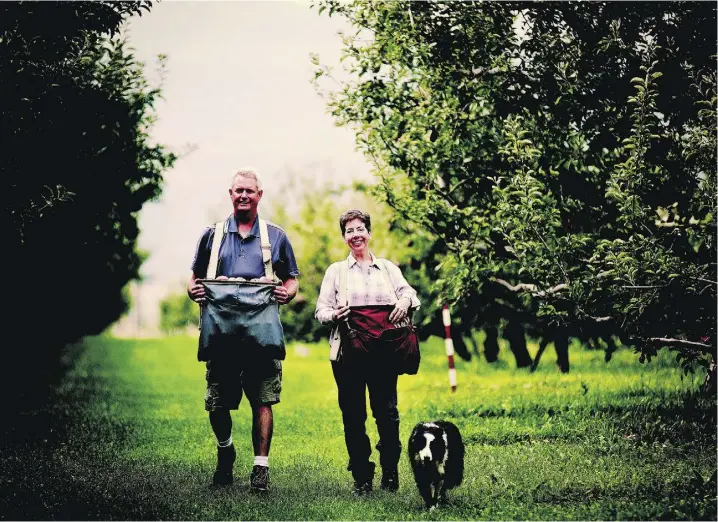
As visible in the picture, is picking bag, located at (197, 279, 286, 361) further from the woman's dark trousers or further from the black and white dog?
the black and white dog

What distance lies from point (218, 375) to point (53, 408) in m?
7.81

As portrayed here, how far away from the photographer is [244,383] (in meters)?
7.75

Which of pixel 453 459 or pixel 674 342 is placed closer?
pixel 453 459

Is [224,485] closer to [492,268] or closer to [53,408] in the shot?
[492,268]

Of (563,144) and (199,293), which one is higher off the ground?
(563,144)

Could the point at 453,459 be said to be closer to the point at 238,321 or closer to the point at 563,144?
the point at 238,321

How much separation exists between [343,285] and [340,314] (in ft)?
0.86

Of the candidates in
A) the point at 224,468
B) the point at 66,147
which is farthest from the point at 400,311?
the point at 66,147

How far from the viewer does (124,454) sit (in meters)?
9.77

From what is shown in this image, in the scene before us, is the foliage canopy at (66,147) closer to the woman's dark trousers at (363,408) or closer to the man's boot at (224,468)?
the man's boot at (224,468)

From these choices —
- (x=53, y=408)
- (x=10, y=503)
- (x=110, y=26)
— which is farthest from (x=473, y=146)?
(x=53, y=408)

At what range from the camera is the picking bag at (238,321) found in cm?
746

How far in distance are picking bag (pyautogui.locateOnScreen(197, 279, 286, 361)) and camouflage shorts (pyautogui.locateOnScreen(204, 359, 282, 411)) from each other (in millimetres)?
157

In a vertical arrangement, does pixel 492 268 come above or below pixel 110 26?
below
